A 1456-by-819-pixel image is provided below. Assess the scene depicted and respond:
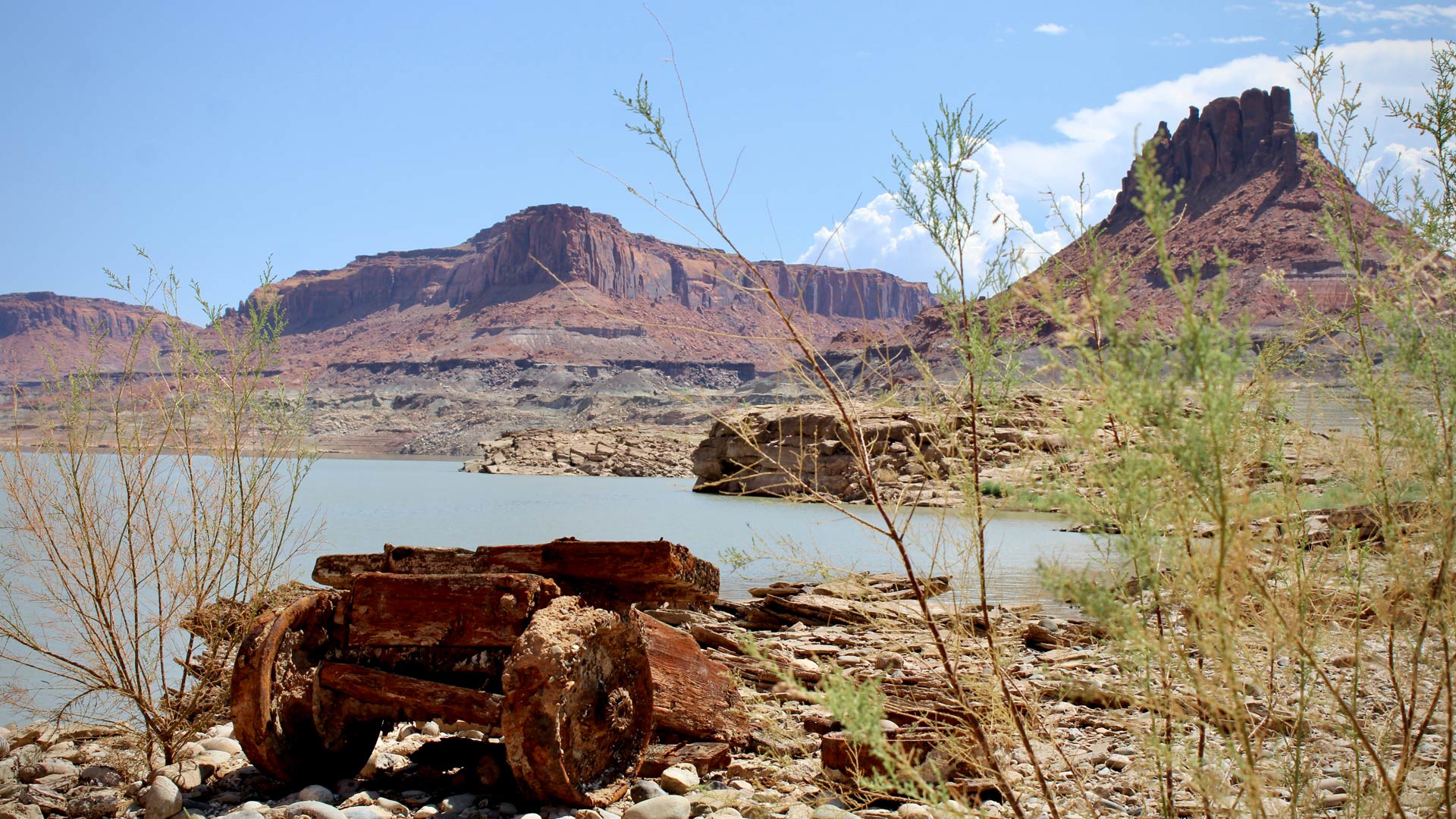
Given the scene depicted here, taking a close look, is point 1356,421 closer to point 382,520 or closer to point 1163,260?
point 1163,260

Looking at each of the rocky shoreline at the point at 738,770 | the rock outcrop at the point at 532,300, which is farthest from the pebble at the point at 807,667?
the rock outcrop at the point at 532,300

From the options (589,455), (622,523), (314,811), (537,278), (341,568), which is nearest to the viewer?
(314,811)

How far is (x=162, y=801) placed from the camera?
3.93 meters

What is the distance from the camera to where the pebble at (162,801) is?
→ 3.90 meters

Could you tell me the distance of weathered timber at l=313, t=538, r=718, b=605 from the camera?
13.4ft

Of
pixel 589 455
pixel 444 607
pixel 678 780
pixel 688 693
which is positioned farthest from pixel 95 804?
pixel 589 455

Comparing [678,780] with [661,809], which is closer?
[661,809]

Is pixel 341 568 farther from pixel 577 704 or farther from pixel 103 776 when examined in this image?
pixel 577 704

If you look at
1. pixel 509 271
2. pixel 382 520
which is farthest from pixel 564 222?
pixel 382 520

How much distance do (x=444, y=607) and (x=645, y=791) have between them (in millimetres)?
1200

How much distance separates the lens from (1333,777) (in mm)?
3945

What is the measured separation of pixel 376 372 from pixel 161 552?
11569cm

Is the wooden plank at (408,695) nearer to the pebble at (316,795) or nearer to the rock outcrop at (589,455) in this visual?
the pebble at (316,795)

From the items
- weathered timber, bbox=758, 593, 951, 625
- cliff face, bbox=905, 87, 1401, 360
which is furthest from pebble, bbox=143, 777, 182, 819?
cliff face, bbox=905, 87, 1401, 360
